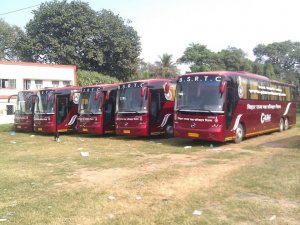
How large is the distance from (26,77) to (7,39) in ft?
72.6

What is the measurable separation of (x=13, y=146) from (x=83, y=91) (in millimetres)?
4955

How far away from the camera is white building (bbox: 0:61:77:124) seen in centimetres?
3362

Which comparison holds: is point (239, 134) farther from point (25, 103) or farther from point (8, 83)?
point (8, 83)

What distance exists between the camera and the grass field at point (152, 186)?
235 inches

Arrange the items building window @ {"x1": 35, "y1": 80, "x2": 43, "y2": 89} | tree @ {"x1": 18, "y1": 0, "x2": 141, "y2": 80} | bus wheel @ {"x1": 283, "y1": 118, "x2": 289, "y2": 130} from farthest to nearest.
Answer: tree @ {"x1": 18, "y1": 0, "x2": 141, "y2": 80}
building window @ {"x1": 35, "y1": 80, "x2": 43, "y2": 89}
bus wheel @ {"x1": 283, "y1": 118, "x2": 289, "y2": 130}

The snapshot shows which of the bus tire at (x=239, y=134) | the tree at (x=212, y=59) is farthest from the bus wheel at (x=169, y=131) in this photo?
the tree at (x=212, y=59)

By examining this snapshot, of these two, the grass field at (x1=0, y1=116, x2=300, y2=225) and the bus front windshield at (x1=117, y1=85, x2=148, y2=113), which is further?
the bus front windshield at (x1=117, y1=85, x2=148, y2=113)

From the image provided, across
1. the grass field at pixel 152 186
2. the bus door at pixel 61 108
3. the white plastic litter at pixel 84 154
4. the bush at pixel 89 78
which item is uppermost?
the bush at pixel 89 78

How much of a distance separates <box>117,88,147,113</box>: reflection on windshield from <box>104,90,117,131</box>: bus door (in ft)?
4.61

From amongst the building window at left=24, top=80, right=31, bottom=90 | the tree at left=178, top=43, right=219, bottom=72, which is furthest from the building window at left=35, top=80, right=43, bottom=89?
the tree at left=178, top=43, right=219, bottom=72

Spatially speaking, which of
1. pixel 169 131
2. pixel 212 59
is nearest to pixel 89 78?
pixel 169 131

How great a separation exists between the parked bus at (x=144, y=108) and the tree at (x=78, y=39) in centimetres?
2627

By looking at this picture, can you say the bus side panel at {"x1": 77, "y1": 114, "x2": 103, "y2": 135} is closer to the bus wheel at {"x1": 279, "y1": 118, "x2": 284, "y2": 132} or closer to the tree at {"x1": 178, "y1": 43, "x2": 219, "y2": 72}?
the bus wheel at {"x1": 279, "y1": 118, "x2": 284, "y2": 132}

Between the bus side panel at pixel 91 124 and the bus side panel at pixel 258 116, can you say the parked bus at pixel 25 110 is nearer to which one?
the bus side panel at pixel 91 124
